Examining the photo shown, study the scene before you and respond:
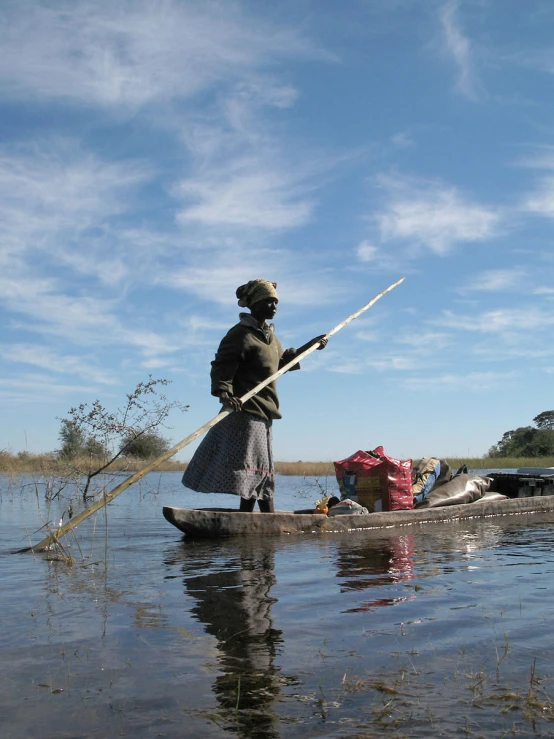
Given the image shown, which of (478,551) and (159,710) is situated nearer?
(159,710)

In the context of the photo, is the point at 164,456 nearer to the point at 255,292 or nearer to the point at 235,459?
the point at 235,459

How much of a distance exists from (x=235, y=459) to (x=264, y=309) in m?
1.42

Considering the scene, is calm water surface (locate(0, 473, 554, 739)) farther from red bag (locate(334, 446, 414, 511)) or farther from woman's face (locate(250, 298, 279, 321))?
red bag (locate(334, 446, 414, 511))

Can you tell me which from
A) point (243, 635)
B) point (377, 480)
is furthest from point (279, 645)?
point (377, 480)

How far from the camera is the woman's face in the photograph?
6.65 metres

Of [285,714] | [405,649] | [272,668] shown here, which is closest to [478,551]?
[405,649]

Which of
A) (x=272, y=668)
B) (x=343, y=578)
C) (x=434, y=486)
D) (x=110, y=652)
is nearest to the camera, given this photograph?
(x=272, y=668)

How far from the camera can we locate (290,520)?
22.1ft

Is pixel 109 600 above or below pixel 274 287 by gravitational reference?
below

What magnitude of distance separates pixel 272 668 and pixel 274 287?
181 inches

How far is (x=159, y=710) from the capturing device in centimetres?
219

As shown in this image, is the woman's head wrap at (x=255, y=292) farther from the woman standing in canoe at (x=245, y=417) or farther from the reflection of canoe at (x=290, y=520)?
the reflection of canoe at (x=290, y=520)

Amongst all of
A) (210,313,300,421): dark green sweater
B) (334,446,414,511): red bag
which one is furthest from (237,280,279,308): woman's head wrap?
(334,446,414,511): red bag

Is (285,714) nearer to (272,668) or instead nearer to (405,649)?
(272,668)
